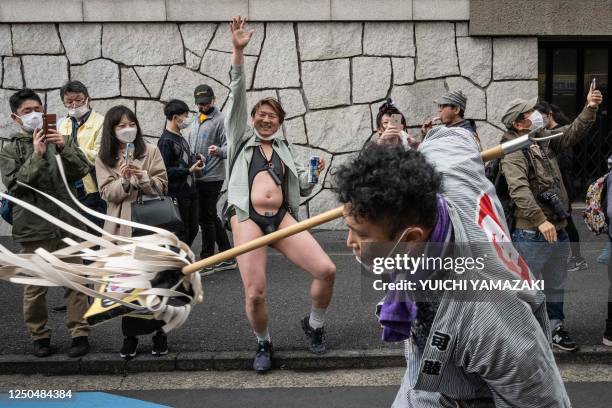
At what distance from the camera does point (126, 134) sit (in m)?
5.59

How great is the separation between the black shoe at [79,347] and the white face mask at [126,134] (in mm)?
1450

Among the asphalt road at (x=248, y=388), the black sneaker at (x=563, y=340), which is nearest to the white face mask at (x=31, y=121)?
the asphalt road at (x=248, y=388)

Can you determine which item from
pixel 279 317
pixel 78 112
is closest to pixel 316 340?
pixel 279 317

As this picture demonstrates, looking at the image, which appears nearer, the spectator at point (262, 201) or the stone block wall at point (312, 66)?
the spectator at point (262, 201)

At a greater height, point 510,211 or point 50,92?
point 50,92

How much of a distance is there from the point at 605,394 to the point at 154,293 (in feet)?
11.2

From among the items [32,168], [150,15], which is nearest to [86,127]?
[32,168]

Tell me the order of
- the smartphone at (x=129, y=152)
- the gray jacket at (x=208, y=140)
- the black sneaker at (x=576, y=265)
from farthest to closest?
the gray jacket at (x=208, y=140), the black sneaker at (x=576, y=265), the smartphone at (x=129, y=152)

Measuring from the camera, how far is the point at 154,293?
7.76 ft

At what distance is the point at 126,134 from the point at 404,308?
3.93 metres

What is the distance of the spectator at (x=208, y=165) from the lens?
7746 mm

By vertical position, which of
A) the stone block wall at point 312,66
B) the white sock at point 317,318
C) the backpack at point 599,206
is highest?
the stone block wall at point 312,66

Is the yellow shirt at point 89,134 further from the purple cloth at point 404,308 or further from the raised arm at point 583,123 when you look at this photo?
the purple cloth at point 404,308

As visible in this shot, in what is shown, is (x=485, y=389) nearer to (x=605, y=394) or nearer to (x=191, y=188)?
(x=605, y=394)
